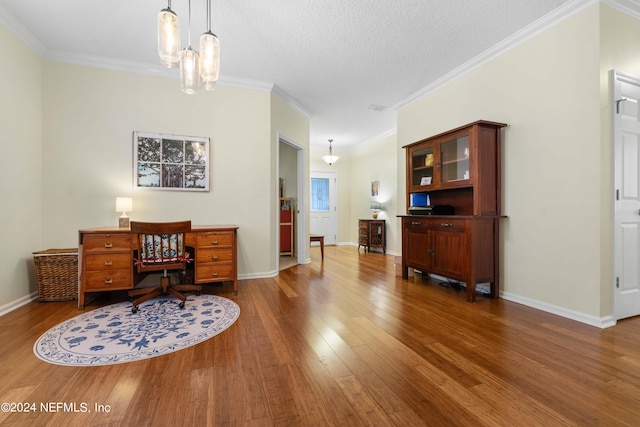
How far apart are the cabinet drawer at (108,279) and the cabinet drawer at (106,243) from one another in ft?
0.70

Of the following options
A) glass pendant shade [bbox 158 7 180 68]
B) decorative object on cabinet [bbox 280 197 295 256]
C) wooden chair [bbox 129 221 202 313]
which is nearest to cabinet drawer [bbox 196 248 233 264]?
wooden chair [bbox 129 221 202 313]

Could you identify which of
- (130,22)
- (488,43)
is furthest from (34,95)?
(488,43)

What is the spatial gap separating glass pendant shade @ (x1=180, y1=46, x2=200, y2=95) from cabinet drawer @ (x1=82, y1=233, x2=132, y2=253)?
64.0 inches

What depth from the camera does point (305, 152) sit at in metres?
5.07

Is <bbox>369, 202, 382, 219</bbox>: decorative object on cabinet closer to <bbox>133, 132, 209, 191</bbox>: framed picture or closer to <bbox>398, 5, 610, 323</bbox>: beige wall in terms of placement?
<bbox>398, 5, 610, 323</bbox>: beige wall

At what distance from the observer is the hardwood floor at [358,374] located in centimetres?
129

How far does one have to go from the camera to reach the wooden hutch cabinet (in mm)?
2959

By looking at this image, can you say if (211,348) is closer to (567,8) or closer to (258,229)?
(258,229)

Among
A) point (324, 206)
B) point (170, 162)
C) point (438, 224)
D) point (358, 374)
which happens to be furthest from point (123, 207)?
point (324, 206)

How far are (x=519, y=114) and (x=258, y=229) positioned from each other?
3364 millimetres

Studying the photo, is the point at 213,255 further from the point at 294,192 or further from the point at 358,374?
the point at 294,192

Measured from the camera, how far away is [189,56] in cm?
214

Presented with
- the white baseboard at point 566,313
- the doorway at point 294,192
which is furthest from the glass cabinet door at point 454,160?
the doorway at point 294,192

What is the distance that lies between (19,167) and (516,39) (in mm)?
5199
